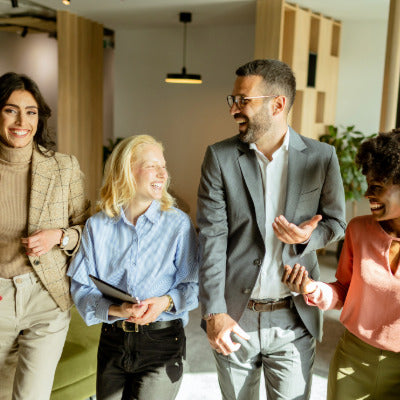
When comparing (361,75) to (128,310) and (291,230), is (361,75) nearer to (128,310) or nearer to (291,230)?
(291,230)

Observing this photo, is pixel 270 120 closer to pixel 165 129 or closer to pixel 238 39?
pixel 238 39

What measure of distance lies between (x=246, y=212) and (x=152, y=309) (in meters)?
0.52

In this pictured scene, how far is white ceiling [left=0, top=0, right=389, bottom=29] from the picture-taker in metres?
6.23

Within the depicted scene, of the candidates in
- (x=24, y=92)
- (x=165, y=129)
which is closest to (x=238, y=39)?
(x=165, y=129)

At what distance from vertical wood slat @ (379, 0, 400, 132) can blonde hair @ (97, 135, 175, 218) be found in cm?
257

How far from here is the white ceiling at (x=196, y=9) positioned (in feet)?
20.5

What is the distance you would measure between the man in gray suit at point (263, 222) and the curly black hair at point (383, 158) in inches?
11.6

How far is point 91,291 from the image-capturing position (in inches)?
78.4

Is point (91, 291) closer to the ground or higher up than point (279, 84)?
closer to the ground

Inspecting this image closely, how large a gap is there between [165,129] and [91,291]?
→ 7.27 meters

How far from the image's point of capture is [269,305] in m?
1.92

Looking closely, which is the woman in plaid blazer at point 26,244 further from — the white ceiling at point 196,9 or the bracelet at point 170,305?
the white ceiling at point 196,9

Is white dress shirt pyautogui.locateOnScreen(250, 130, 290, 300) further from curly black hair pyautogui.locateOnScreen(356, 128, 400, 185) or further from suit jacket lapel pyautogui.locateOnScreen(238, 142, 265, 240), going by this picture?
curly black hair pyautogui.locateOnScreen(356, 128, 400, 185)

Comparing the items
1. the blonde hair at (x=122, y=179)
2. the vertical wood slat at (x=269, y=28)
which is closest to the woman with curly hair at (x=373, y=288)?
the blonde hair at (x=122, y=179)
